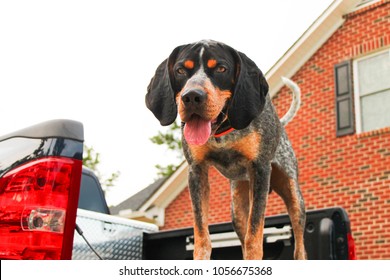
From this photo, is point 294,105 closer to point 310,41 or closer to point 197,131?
point 197,131

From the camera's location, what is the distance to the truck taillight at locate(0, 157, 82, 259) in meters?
1.78

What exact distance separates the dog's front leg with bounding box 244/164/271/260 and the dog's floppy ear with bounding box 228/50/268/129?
207mm

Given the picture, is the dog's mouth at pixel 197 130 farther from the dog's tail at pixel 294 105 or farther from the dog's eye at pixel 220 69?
the dog's tail at pixel 294 105

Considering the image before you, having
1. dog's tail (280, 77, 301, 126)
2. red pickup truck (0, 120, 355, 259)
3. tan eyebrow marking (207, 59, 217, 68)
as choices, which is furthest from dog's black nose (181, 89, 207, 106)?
dog's tail (280, 77, 301, 126)

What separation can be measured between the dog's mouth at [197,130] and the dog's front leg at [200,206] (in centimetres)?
34

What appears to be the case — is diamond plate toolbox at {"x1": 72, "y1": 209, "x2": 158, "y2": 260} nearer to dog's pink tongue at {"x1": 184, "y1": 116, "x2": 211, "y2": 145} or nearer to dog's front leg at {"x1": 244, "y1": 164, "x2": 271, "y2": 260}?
dog's front leg at {"x1": 244, "y1": 164, "x2": 271, "y2": 260}

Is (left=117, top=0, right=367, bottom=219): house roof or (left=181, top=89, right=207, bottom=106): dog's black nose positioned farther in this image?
(left=117, top=0, right=367, bottom=219): house roof

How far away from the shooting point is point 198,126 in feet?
5.16

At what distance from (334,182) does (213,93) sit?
891 centimetres

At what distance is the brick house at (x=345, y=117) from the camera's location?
957 cm

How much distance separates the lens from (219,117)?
1650mm

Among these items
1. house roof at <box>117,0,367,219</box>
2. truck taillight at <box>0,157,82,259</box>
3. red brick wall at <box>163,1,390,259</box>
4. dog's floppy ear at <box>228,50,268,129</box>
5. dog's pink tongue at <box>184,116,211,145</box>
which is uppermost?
house roof at <box>117,0,367,219</box>

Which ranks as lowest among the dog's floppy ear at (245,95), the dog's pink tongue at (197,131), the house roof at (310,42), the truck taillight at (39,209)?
the truck taillight at (39,209)

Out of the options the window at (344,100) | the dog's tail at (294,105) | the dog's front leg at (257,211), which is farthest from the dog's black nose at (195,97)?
the window at (344,100)
